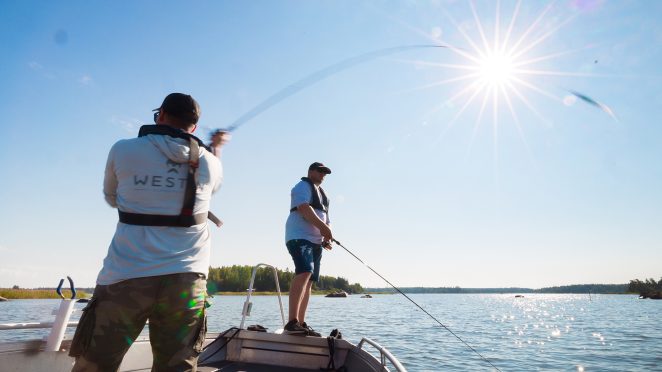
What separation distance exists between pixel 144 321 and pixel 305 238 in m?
2.88

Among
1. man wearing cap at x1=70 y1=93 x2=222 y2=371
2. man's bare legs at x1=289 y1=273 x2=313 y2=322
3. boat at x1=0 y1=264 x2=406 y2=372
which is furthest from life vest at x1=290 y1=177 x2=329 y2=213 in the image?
man wearing cap at x1=70 y1=93 x2=222 y2=371

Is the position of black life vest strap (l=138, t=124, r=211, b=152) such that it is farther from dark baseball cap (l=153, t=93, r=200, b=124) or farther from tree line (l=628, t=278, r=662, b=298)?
tree line (l=628, t=278, r=662, b=298)

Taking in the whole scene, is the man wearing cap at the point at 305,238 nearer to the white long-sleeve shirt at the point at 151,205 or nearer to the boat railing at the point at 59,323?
the boat railing at the point at 59,323

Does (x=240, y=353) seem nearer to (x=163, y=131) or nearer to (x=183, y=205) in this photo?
(x=183, y=205)

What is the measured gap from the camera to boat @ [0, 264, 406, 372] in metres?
3.32

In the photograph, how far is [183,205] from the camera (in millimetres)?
2109

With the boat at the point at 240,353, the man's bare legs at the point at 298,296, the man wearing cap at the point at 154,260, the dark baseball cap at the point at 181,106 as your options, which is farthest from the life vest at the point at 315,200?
the man wearing cap at the point at 154,260

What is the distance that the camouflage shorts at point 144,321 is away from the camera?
189 centimetres

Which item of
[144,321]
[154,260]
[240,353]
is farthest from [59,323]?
[154,260]

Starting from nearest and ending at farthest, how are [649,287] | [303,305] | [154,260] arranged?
[154,260]
[303,305]
[649,287]

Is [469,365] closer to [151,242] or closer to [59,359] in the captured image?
[59,359]

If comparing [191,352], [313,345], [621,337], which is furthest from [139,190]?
[621,337]

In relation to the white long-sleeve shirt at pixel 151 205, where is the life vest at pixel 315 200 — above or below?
above

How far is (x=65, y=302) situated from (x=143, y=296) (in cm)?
210
